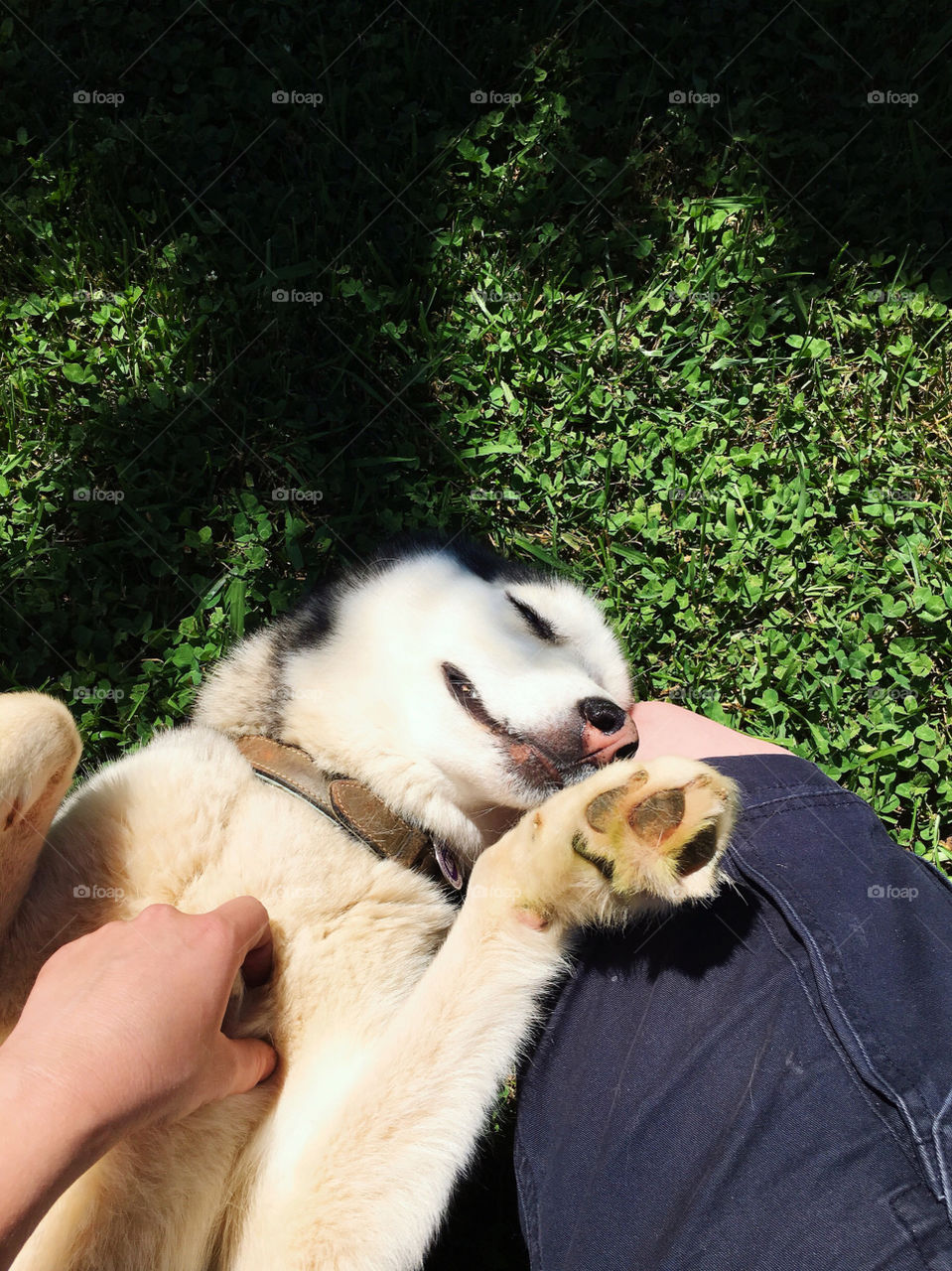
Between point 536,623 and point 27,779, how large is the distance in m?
1.52

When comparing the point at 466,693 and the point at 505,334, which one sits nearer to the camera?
the point at 466,693

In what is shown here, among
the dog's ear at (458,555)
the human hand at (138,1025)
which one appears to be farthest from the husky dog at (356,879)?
the dog's ear at (458,555)

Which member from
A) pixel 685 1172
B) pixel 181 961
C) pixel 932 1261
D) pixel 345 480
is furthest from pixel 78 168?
pixel 932 1261

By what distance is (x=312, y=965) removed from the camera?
6.62ft

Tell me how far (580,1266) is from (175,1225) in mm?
900

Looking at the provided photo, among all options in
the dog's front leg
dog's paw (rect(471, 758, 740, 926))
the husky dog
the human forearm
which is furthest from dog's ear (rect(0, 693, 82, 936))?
dog's paw (rect(471, 758, 740, 926))

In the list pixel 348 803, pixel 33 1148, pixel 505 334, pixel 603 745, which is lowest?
pixel 33 1148

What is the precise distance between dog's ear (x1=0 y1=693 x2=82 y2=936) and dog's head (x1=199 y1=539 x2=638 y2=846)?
2.01ft

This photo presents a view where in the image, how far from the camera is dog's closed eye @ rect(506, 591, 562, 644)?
2.72 metres

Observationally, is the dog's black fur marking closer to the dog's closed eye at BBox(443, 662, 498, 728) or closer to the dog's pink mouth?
the dog's closed eye at BBox(443, 662, 498, 728)

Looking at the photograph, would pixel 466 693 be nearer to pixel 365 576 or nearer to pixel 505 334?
pixel 365 576

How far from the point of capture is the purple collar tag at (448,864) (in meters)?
2.44

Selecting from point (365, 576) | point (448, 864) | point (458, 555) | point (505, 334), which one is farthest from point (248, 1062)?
point (505, 334)

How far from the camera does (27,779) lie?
1.88 m
